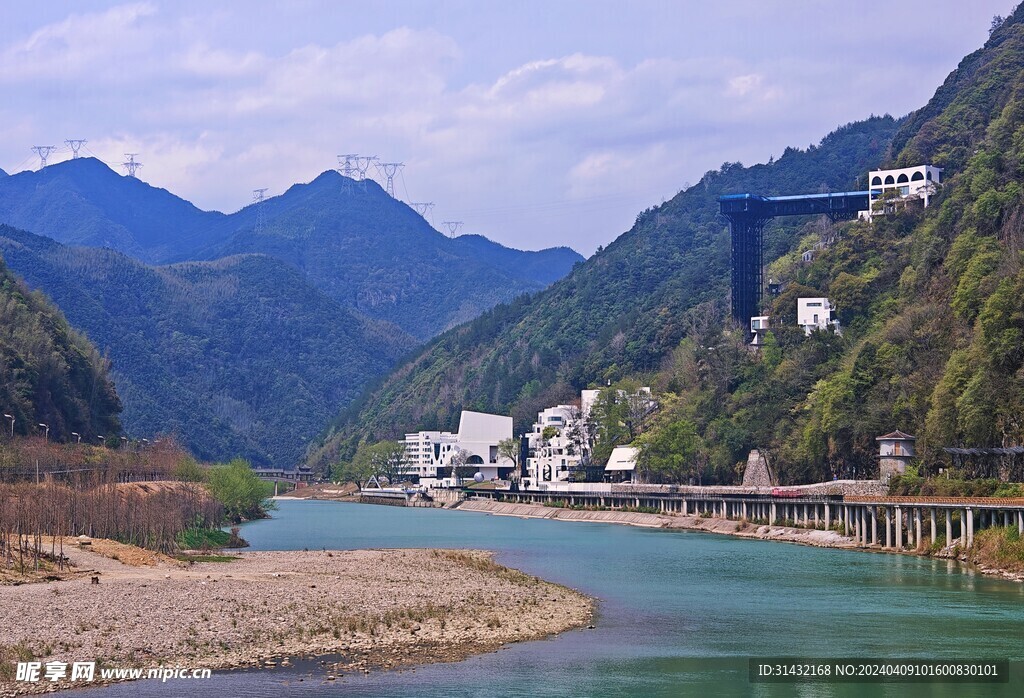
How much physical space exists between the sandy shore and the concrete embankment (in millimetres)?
29257

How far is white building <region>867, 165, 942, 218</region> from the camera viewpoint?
12704 cm

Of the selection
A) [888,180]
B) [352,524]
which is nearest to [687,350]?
[888,180]

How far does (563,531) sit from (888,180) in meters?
53.9

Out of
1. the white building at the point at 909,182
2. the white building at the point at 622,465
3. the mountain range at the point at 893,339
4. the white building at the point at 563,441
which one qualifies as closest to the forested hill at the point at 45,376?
the white building at the point at 622,465

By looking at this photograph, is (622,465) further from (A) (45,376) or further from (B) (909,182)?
(A) (45,376)

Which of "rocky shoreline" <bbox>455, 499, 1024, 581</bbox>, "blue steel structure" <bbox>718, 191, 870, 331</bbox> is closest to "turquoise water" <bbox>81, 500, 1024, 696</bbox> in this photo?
"rocky shoreline" <bbox>455, 499, 1024, 581</bbox>

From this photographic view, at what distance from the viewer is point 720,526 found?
97.9 meters

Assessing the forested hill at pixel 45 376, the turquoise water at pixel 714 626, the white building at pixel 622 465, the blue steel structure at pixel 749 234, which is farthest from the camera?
the blue steel structure at pixel 749 234

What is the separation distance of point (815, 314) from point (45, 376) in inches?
2509

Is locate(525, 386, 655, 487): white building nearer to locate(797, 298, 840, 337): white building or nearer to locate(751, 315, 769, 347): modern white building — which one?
locate(751, 315, 769, 347): modern white building

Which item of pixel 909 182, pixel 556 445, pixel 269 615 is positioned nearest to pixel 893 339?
pixel 909 182

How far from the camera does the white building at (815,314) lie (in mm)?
117656

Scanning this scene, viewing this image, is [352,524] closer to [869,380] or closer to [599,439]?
[599,439]

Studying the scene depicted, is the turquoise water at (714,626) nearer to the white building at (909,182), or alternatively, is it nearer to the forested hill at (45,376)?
the forested hill at (45,376)
